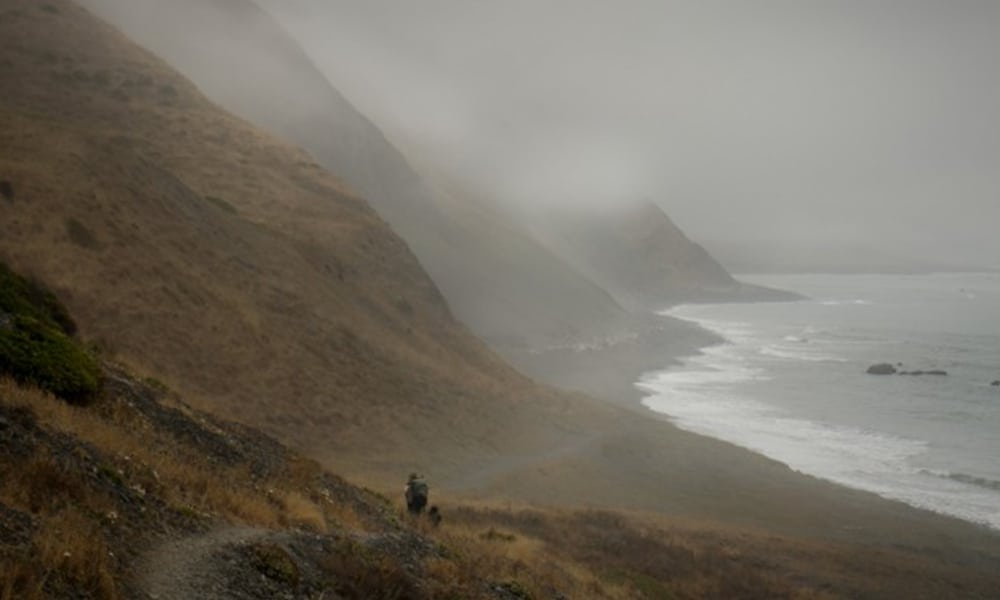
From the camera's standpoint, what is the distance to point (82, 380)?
15141mm

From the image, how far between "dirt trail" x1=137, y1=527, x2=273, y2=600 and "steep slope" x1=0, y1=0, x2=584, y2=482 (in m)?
22.2

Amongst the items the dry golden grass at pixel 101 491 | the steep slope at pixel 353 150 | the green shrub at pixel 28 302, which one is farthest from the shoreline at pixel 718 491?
the steep slope at pixel 353 150

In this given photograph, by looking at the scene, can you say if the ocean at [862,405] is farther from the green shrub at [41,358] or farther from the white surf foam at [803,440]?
the green shrub at [41,358]

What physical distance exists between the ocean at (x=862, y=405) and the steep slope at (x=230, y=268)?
60.9 feet

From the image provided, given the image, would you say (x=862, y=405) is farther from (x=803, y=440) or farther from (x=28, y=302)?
(x=28, y=302)

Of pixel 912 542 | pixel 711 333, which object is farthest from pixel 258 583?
pixel 711 333

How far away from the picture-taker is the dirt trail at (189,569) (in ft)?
29.6

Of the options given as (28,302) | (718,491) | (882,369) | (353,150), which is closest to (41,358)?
(28,302)

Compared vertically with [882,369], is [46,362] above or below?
below

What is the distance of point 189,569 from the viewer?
9.76m

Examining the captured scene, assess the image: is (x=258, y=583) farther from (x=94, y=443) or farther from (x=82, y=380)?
(x=82, y=380)

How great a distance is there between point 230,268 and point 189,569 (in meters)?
37.0

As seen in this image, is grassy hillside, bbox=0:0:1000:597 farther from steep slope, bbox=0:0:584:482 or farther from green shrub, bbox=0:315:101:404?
green shrub, bbox=0:315:101:404

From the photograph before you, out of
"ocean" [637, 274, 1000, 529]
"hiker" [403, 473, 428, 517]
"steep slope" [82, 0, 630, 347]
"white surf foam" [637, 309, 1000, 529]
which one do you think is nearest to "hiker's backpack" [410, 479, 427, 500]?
"hiker" [403, 473, 428, 517]
